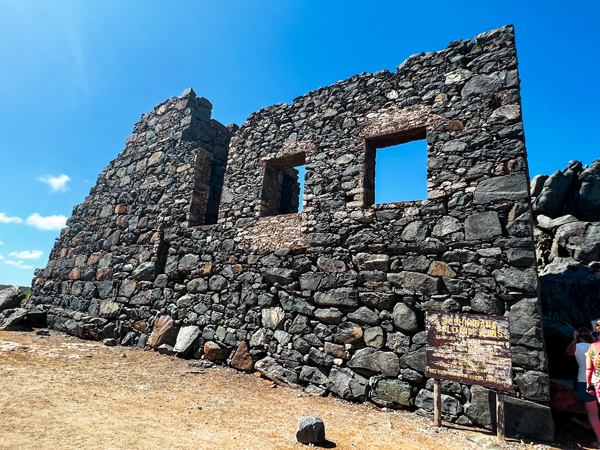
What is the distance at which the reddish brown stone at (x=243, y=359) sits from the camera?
5.26m

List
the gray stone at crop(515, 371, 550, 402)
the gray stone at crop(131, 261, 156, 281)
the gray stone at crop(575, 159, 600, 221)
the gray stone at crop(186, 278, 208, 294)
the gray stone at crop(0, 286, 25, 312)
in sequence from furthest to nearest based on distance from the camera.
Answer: the gray stone at crop(575, 159, 600, 221), the gray stone at crop(0, 286, 25, 312), the gray stone at crop(131, 261, 156, 281), the gray stone at crop(186, 278, 208, 294), the gray stone at crop(515, 371, 550, 402)

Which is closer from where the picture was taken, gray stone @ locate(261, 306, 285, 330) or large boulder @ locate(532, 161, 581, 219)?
gray stone @ locate(261, 306, 285, 330)

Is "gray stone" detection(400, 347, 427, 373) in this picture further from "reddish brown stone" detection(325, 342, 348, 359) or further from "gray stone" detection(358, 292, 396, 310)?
"reddish brown stone" detection(325, 342, 348, 359)

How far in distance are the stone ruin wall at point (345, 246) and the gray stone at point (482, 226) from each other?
18 millimetres

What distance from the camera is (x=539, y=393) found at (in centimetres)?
338

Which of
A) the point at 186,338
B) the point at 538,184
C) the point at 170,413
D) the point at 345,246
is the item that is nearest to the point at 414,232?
the point at 345,246

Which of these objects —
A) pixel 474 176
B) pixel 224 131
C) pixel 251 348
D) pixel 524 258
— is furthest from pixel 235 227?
pixel 524 258

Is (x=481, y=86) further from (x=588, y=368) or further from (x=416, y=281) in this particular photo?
(x=588, y=368)

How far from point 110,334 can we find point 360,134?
6567 mm

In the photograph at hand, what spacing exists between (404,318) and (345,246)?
1.35 m

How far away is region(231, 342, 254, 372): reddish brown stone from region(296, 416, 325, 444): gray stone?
2523 millimetres

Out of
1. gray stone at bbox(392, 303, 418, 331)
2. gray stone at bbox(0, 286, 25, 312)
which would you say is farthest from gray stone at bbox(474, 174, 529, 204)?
gray stone at bbox(0, 286, 25, 312)

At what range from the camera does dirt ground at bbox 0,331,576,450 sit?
2.68 metres

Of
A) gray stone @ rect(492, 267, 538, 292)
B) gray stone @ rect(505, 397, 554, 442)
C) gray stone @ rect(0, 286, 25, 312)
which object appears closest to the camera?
gray stone @ rect(505, 397, 554, 442)
